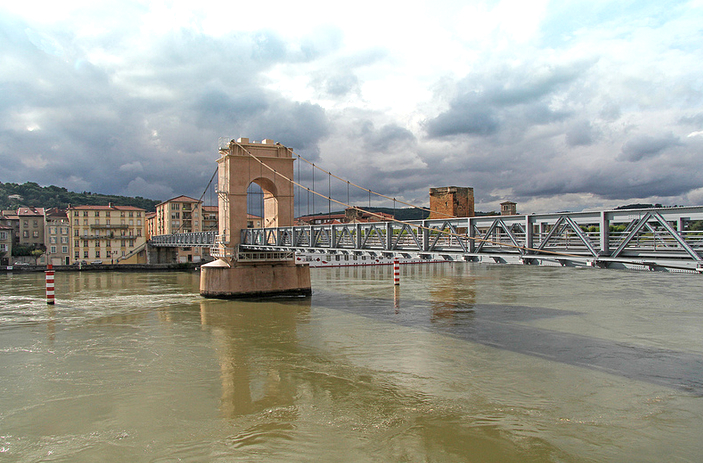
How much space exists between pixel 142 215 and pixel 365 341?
170ft

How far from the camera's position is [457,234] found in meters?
11.6

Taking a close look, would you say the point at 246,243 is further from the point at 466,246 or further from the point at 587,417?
the point at 587,417

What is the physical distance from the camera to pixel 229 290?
23.2 meters

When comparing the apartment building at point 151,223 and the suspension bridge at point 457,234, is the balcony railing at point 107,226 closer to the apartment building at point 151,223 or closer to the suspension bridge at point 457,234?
the apartment building at point 151,223

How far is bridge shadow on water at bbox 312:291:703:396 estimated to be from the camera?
10.0 meters

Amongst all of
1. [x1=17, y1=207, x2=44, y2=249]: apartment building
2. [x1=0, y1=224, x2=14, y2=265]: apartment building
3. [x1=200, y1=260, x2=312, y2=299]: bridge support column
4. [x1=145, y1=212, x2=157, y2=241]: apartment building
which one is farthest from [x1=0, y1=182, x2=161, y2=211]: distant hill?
[x1=200, y1=260, x2=312, y2=299]: bridge support column

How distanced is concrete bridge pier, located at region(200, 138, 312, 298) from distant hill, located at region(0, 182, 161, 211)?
69.3 meters

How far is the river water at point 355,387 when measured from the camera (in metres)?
6.75

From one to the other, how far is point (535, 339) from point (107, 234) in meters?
55.0

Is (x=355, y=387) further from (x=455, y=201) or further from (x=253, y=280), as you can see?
(x=455, y=201)

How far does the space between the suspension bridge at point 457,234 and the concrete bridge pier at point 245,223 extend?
2.4 inches

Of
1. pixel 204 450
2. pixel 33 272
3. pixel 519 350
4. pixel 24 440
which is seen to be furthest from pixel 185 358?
pixel 33 272

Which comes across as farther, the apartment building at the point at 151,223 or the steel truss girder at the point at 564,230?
the apartment building at the point at 151,223

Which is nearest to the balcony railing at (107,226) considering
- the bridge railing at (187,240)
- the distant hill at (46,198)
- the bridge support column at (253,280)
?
the bridge railing at (187,240)
